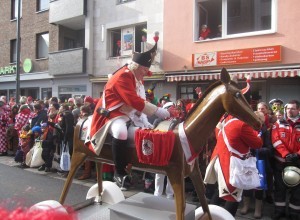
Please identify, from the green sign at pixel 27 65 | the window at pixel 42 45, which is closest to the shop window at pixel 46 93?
the green sign at pixel 27 65

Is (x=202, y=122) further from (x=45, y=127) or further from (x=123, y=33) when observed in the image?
(x=123, y=33)

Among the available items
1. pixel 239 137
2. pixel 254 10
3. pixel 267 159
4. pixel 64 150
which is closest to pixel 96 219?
pixel 239 137

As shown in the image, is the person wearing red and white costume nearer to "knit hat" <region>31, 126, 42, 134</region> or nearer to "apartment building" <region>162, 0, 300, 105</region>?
"knit hat" <region>31, 126, 42, 134</region>

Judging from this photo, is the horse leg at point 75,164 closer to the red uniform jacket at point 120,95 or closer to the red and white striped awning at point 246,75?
the red uniform jacket at point 120,95

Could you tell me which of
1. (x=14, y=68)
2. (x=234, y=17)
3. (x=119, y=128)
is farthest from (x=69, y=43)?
(x=119, y=128)

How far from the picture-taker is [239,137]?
4266mm

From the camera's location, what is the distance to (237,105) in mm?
2918

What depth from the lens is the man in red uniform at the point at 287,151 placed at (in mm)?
5258

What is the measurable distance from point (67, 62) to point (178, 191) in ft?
48.2

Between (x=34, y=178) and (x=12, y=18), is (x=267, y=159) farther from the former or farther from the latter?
(x=12, y=18)

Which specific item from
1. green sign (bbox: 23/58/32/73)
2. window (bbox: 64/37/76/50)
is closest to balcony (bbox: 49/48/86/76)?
window (bbox: 64/37/76/50)

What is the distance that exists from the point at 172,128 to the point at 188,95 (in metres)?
9.60

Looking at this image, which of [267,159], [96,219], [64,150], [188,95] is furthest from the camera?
[188,95]

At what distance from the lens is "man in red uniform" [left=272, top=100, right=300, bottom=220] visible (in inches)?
207
